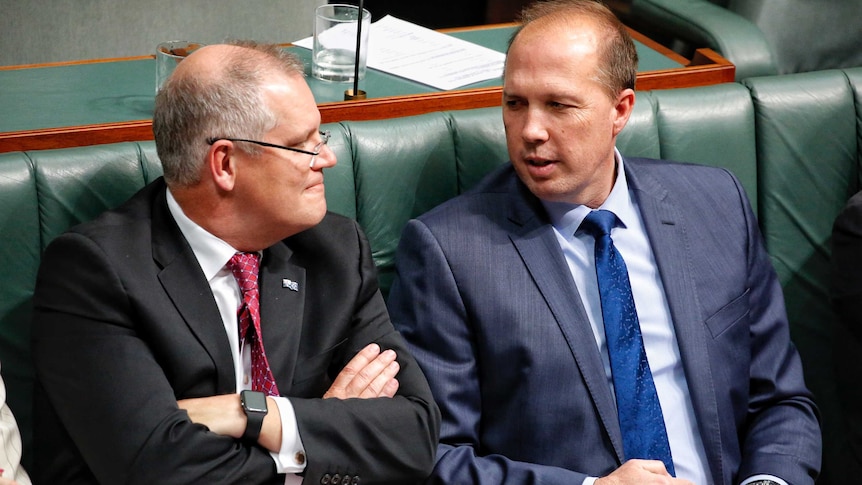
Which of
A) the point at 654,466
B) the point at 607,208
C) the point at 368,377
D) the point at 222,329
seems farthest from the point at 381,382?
the point at 607,208

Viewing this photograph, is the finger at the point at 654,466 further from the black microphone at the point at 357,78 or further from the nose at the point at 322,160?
the black microphone at the point at 357,78

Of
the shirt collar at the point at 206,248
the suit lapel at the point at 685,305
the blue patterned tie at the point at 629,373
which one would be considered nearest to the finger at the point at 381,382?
the shirt collar at the point at 206,248

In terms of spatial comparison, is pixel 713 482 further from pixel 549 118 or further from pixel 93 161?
pixel 93 161

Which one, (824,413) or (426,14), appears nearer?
(824,413)

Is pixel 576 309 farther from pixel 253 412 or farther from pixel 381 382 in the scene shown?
pixel 253 412

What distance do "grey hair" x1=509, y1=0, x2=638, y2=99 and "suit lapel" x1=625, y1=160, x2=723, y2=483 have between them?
220 mm

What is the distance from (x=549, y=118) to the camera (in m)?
2.14

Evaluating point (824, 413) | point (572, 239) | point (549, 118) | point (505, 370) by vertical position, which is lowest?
point (824, 413)

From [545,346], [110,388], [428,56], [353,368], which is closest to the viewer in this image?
[110,388]

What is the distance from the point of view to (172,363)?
1.82 metres

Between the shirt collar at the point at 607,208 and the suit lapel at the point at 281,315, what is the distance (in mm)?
513

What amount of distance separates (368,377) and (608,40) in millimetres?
787

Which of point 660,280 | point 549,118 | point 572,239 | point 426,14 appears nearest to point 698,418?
point 660,280

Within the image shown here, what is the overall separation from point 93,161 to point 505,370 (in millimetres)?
843
